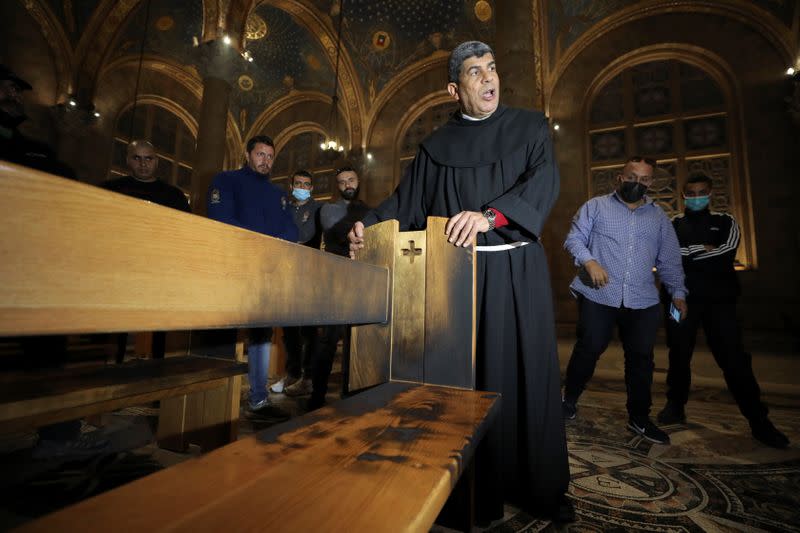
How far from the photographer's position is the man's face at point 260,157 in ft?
9.98

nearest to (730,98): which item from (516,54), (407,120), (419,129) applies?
(516,54)

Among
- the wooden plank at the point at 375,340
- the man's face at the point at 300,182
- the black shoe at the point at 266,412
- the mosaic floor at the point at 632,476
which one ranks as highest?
the man's face at the point at 300,182

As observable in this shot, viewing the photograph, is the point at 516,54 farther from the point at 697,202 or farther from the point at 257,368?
the point at 257,368

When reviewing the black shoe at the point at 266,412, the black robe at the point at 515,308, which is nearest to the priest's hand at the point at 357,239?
the black robe at the point at 515,308

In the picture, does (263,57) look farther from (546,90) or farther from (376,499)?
(376,499)

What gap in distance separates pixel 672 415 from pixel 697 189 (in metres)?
1.86

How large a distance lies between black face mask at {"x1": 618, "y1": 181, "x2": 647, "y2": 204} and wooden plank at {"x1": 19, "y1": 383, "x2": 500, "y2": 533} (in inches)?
98.9

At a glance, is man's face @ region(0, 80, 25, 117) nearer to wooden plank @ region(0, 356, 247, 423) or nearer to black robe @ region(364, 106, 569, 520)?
wooden plank @ region(0, 356, 247, 423)

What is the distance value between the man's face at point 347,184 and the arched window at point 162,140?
1015 cm

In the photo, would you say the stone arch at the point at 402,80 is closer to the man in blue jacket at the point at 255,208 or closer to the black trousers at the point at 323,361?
the man in blue jacket at the point at 255,208

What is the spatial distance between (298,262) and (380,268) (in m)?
0.45

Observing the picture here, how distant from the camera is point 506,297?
1521 mm

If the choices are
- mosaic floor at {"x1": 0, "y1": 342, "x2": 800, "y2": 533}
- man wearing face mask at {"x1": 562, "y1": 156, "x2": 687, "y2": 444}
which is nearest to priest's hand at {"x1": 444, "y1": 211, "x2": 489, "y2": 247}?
mosaic floor at {"x1": 0, "y1": 342, "x2": 800, "y2": 533}

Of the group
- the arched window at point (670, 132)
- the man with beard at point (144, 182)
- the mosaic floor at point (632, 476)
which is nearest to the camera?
the mosaic floor at point (632, 476)
